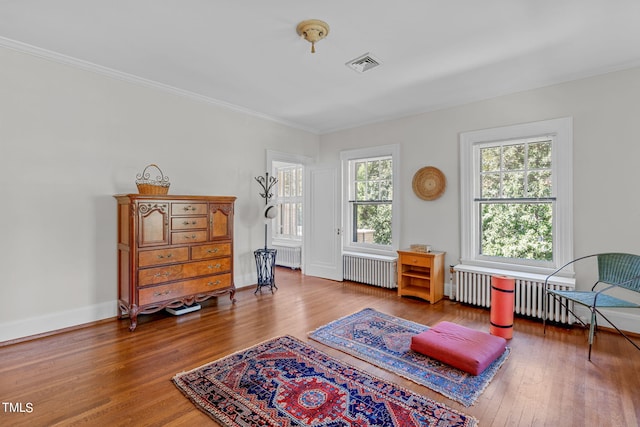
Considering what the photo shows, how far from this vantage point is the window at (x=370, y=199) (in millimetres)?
5230

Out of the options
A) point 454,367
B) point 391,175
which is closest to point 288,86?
point 391,175

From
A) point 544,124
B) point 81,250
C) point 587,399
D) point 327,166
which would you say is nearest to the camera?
point 587,399

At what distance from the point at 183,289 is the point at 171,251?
0.48 m

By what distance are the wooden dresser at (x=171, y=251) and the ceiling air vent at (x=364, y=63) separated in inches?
87.7

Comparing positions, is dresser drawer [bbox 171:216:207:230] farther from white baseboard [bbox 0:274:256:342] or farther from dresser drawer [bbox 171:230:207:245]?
white baseboard [bbox 0:274:256:342]

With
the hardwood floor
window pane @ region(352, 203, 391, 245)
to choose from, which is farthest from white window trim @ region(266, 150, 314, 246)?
the hardwood floor

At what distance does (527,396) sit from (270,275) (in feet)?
12.2

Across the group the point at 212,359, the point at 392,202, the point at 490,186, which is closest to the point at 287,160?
the point at 392,202

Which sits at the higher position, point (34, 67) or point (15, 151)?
point (34, 67)

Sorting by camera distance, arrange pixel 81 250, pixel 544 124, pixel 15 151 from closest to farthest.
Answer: pixel 15 151 < pixel 81 250 < pixel 544 124

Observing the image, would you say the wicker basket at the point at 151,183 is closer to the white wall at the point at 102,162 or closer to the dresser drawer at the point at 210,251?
the white wall at the point at 102,162

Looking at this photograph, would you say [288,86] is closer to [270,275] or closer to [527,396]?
[270,275]

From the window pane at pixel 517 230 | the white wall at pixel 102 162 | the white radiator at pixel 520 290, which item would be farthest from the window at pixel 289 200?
the window pane at pixel 517 230

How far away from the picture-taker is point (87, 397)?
2094mm
